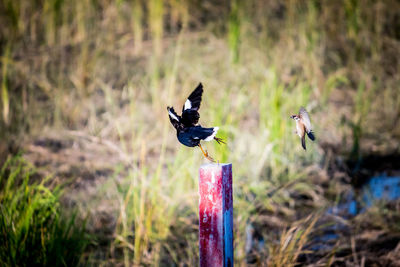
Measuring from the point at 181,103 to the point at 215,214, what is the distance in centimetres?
192

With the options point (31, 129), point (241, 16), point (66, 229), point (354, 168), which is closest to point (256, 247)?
point (66, 229)

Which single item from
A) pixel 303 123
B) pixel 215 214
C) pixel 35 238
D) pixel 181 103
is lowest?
pixel 35 238

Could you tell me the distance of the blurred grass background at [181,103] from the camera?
6.17 ft

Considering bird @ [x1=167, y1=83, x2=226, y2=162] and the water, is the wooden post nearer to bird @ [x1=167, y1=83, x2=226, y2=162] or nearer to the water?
bird @ [x1=167, y1=83, x2=226, y2=162]

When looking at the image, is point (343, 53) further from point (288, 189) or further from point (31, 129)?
point (31, 129)

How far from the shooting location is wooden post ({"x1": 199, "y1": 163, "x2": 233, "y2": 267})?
100 centimetres

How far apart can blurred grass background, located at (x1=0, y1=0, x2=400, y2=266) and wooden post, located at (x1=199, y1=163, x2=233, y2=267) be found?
17.7 inches

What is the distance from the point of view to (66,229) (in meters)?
1.59

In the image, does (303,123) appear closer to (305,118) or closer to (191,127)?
(305,118)

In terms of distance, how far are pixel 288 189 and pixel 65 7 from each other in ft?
9.99

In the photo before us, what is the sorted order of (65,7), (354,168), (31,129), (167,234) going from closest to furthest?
(167,234)
(354,168)
(31,129)
(65,7)

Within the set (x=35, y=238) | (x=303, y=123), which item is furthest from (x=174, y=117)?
(x=35, y=238)

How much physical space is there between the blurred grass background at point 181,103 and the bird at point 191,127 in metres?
0.76

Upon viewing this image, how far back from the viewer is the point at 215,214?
1.02 meters
